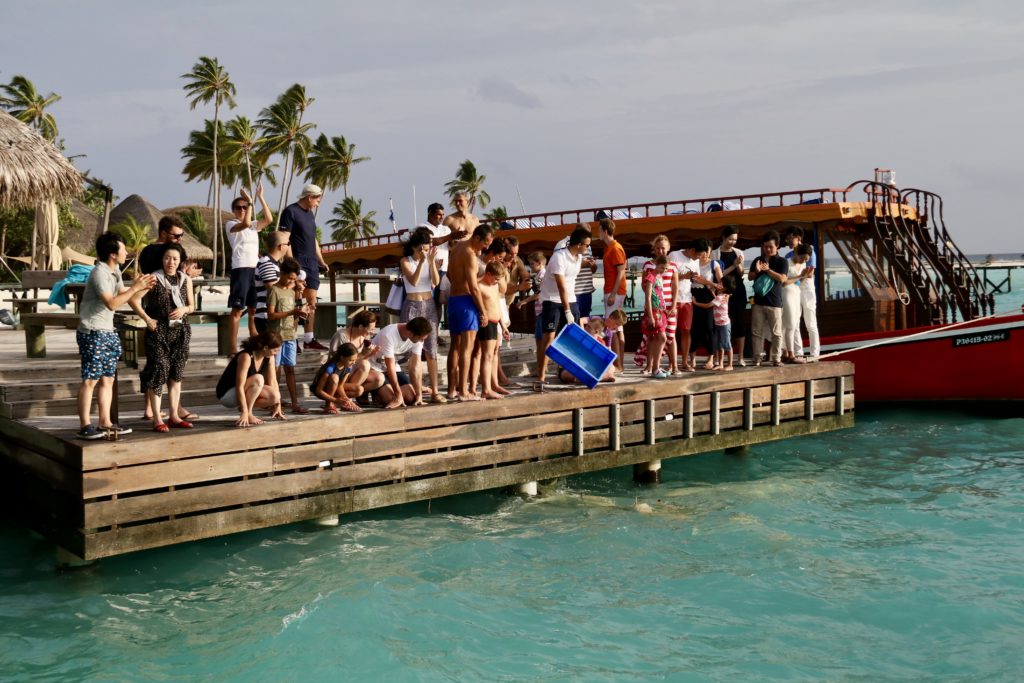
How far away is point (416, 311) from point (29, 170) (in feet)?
26.9

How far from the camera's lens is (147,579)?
Answer: 7.69 metres

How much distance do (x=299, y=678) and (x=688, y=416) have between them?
5.66 metres

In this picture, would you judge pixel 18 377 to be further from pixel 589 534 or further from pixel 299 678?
pixel 589 534

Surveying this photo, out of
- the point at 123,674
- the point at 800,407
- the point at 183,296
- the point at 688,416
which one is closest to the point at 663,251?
the point at 688,416

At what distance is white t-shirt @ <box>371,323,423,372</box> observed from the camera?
344 inches

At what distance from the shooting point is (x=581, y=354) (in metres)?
9.95

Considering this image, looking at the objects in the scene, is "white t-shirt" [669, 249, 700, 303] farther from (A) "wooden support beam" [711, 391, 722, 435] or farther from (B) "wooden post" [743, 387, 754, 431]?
(B) "wooden post" [743, 387, 754, 431]

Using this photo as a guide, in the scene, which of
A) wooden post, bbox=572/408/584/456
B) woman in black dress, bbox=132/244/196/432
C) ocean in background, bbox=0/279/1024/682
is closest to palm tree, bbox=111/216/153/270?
ocean in background, bbox=0/279/1024/682

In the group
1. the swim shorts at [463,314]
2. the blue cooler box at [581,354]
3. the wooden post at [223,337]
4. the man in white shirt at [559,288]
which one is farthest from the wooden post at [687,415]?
the wooden post at [223,337]

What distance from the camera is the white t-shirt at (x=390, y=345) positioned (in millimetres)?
8750

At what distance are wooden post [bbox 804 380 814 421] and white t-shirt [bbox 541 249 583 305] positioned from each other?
11.4 feet

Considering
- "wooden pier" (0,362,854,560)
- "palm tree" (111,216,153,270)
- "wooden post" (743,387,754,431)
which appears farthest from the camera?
"palm tree" (111,216,153,270)

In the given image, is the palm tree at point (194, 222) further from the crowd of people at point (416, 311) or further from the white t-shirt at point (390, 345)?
the white t-shirt at point (390, 345)

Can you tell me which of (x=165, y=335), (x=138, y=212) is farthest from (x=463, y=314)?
(x=138, y=212)
